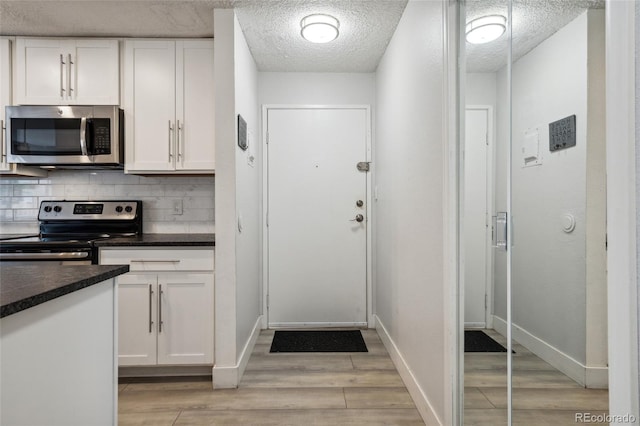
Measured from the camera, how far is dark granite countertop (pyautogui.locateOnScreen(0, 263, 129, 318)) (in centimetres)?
77

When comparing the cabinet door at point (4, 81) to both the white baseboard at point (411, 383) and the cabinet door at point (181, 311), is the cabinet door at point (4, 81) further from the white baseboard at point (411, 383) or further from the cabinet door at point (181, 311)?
the white baseboard at point (411, 383)

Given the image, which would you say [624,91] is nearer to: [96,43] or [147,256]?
[147,256]

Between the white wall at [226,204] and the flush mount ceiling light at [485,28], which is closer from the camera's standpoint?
the flush mount ceiling light at [485,28]

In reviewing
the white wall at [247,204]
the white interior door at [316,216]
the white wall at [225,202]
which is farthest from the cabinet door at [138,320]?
the white interior door at [316,216]

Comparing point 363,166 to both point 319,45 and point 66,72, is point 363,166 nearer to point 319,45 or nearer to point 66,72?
point 319,45

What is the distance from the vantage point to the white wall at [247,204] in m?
2.35

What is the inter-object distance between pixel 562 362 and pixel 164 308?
6.95 feet

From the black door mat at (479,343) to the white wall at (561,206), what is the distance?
185 millimetres

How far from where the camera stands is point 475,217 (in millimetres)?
1456

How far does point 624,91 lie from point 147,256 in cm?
236

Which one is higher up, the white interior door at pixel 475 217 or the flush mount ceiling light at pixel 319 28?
the flush mount ceiling light at pixel 319 28

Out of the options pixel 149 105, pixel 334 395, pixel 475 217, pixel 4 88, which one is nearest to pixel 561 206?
pixel 475 217

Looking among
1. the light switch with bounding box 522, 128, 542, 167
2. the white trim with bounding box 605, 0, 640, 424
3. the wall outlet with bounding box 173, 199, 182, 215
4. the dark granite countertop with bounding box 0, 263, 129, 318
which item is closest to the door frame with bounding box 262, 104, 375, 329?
the wall outlet with bounding box 173, 199, 182, 215

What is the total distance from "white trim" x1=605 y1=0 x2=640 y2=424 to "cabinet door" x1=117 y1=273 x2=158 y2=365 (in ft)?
7.42
